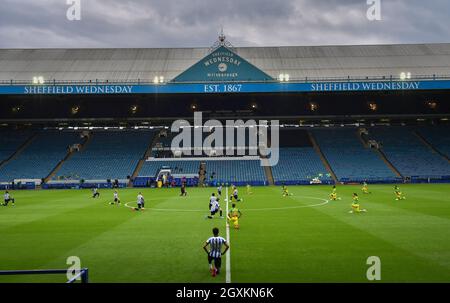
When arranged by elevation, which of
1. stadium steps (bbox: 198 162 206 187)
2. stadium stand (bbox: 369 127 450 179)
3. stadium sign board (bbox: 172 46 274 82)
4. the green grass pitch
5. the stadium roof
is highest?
the stadium roof

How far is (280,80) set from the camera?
56.5 m

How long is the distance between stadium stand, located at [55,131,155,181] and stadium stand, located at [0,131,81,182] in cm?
271

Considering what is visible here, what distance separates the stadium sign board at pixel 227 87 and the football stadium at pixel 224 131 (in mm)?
181

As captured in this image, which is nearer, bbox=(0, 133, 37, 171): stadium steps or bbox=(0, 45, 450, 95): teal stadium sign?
bbox=(0, 45, 450, 95): teal stadium sign

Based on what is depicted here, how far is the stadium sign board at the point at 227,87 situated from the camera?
181ft

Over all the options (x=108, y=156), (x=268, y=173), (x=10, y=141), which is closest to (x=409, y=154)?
(x=268, y=173)

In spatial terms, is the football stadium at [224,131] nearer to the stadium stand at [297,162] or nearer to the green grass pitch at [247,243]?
the stadium stand at [297,162]

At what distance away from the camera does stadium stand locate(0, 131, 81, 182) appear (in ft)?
209

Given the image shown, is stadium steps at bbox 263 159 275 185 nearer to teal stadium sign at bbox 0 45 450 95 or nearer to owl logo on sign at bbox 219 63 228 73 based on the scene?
teal stadium sign at bbox 0 45 450 95

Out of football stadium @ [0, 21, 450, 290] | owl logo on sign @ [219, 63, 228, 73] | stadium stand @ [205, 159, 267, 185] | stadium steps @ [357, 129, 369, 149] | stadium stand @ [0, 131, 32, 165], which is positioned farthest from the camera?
stadium steps @ [357, 129, 369, 149]

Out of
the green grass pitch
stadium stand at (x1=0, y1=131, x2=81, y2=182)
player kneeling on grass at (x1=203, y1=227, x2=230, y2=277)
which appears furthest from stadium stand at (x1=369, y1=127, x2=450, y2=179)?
stadium stand at (x1=0, y1=131, x2=81, y2=182)

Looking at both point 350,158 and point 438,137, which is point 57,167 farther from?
point 438,137

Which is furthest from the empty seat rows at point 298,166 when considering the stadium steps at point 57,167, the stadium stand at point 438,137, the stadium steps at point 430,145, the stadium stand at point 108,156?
the stadium steps at point 57,167
